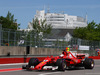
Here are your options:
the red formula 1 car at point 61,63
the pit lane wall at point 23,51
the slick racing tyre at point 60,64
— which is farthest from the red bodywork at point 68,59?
the pit lane wall at point 23,51

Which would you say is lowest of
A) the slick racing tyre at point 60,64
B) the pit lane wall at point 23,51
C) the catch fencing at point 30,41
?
the slick racing tyre at point 60,64

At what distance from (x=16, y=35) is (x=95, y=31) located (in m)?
61.4

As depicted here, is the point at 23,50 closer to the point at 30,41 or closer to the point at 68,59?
the point at 30,41

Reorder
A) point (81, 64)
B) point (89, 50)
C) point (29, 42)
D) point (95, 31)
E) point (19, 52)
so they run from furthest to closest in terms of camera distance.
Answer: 1. point (95, 31)
2. point (89, 50)
3. point (29, 42)
4. point (19, 52)
5. point (81, 64)

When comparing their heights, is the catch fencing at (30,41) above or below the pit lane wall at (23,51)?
above

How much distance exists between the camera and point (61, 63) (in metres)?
15.1

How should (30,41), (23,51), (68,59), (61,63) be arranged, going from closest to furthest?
(61,63)
(68,59)
(23,51)
(30,41)

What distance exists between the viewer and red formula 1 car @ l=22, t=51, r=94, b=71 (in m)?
15.1

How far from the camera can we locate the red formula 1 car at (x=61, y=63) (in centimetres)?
1509

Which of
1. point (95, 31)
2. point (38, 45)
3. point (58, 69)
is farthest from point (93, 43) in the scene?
point (95, 31)

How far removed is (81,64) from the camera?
17.7 m

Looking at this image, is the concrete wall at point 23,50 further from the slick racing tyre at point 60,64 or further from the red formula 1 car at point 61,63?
the slick racing tyre at point 60,64

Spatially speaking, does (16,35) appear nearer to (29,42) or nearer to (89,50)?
(29,42)

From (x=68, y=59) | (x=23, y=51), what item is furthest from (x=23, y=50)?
(x=68, y=59)
